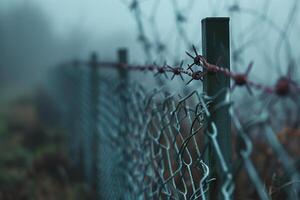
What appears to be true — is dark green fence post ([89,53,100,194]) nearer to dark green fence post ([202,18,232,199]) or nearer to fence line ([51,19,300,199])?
fence line ([51,19,300,199])

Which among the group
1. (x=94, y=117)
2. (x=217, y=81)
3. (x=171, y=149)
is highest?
(x=217, y=81)

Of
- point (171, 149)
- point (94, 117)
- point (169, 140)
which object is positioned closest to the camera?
point (171, 149)

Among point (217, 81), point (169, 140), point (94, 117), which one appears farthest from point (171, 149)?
point (94, 117)

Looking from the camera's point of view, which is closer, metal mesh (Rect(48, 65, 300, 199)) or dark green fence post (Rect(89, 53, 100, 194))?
metal mesh (Rect(48, 65, 300, 199))

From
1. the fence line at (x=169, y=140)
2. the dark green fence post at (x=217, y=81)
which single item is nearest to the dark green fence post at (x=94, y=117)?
the fence line at (x=169, y=140)

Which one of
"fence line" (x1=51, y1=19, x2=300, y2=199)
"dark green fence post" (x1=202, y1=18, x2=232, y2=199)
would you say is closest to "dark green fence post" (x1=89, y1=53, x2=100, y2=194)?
"fence line" (x1=51, y1=19, x2=300, y2=199)

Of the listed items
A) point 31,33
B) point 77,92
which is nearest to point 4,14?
point 31,33

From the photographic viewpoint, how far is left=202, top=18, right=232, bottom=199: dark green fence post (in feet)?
5.22

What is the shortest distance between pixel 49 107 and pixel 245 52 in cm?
713

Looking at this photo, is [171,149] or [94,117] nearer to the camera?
[171,149]

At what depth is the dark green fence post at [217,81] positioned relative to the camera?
1.59 m

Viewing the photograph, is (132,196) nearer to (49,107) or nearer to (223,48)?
(223,48)

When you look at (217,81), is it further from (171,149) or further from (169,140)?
(169,140)

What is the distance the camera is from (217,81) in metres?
1.64
